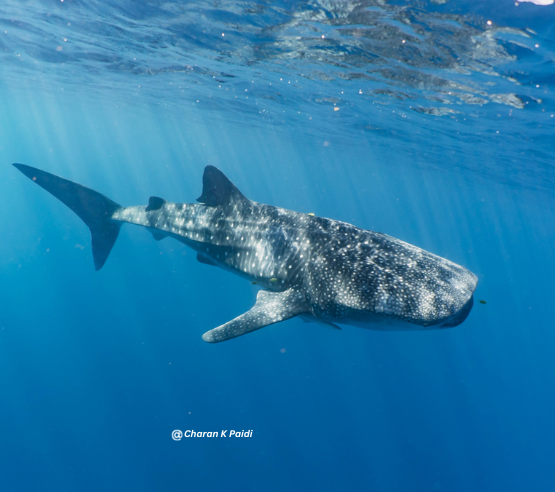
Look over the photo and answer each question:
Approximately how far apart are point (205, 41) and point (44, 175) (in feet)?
34.7

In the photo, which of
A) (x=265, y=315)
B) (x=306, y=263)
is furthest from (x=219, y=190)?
(x=265, y=315)

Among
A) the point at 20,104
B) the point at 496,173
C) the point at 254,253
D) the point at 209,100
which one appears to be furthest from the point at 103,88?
the point at 496,173

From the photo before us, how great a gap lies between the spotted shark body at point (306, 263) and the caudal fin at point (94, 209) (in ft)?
0.12

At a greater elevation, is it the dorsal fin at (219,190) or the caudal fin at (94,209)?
the dorsal fin at (219,190)

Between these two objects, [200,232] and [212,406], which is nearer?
[200,232]

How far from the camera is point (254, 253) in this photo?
609 cm

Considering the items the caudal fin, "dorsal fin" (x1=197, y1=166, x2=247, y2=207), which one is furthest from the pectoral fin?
the caudal fin

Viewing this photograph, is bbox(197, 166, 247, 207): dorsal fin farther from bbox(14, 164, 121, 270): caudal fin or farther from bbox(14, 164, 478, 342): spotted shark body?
bbox(14, 164, 121, 270): caudal fin

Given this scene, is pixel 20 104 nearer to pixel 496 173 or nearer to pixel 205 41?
pixel 205 41

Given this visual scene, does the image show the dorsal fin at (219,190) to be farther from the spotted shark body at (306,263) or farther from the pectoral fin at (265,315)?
the pectoral fin at (265,315)

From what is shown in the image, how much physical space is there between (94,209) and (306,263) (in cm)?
627

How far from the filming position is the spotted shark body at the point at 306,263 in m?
4.00

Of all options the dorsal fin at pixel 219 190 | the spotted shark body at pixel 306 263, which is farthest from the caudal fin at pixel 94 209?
Answer: the dorsal fin at pixel 219 190

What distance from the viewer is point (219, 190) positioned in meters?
6.86
